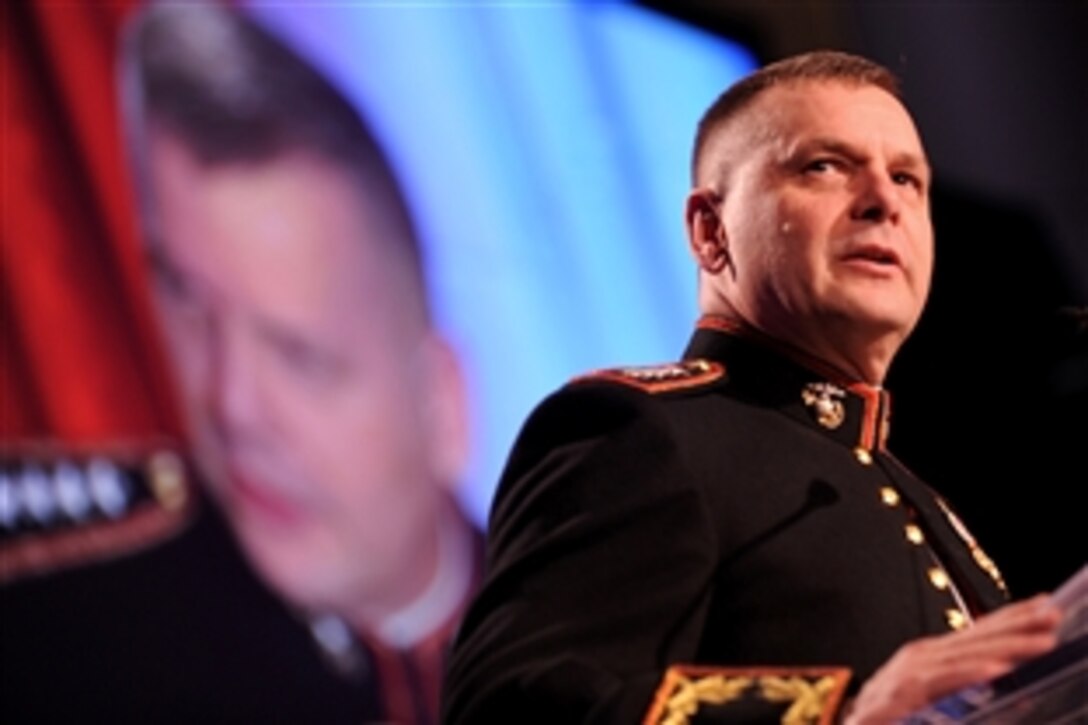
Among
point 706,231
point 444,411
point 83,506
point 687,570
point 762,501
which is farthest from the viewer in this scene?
point 444,411

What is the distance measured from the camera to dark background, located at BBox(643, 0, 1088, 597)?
11.0 ft

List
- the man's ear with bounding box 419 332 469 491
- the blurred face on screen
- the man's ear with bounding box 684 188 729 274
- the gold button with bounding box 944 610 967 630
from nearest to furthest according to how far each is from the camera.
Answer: the gold button with bounding box 944 610 967 630
the man's ear with bounding box 684 188 729 274
the blurred face on screen
the man's ear with bounding box 419 332 469 491

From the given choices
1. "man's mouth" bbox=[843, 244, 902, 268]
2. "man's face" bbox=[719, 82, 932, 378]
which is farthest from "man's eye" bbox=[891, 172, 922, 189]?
"man's mouth" bbox=[843, 244, 902, 268]

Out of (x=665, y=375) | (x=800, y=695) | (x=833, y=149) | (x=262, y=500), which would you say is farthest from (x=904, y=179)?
(x=262, y=500)

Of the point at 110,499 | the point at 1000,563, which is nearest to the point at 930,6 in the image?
the point at 1000,563

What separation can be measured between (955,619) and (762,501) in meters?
0.20

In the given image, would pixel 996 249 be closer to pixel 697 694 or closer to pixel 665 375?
pixel 665 375

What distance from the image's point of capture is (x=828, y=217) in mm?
1756

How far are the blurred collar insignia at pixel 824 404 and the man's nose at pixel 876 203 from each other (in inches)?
6.5

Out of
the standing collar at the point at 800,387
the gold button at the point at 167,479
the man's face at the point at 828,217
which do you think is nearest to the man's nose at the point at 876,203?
the man's face at the point at 828,217

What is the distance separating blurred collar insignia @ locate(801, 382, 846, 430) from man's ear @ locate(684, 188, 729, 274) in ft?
0.57

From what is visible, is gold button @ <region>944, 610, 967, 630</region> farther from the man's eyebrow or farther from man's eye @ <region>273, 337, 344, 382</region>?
man's eye @ <region>273, 337, 344, 382</region>

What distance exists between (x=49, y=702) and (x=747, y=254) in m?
1.19

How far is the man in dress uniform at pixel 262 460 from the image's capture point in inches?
99.5
